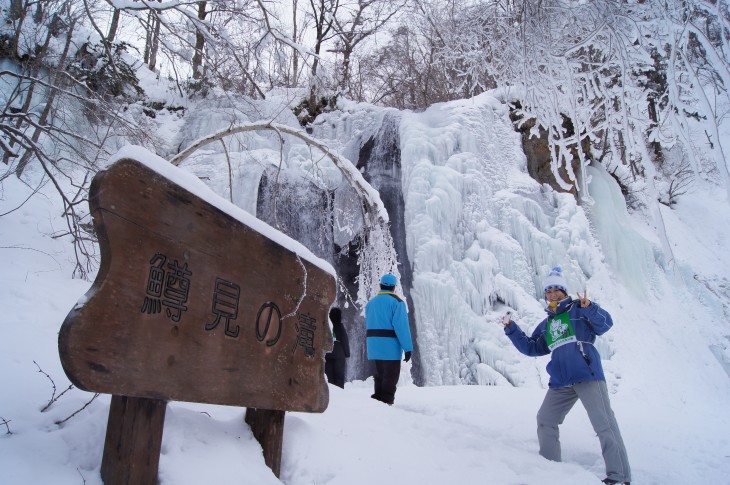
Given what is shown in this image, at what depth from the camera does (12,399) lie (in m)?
1.72

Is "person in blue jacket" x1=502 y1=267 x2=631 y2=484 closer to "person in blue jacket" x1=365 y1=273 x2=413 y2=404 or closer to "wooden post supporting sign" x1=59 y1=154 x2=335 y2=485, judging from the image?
"person in blue jacket" x1=365 y1=273 x2=413 y2=404

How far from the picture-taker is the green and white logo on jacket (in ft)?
9.02

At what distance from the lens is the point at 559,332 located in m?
2.81

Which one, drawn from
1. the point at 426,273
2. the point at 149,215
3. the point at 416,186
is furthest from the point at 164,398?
the point at 416,186

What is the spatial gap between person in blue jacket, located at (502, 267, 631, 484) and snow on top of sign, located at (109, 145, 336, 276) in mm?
1641

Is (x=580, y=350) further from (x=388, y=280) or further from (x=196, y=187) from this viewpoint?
(x=196, y=187)

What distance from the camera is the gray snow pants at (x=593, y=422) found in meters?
2.41

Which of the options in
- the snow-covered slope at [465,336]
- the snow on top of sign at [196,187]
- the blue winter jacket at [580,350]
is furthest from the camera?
the blue winter jacket at [580,350]

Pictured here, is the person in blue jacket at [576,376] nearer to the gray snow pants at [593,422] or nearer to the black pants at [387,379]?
the gray snow pants at [593,422]

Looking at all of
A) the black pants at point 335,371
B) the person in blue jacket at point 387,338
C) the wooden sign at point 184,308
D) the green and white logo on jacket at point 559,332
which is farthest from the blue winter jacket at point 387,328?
the wooden sign at point 184,308

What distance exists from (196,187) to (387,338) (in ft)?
8.16

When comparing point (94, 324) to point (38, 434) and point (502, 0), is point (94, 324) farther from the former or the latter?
point (502, 0)

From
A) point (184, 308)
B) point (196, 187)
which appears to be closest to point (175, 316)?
point (184, 308)

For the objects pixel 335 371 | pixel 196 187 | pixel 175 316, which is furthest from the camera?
pixel 335 371
